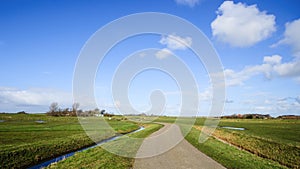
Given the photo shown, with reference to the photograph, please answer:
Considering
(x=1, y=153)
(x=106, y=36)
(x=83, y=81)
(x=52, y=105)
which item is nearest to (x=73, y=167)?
(x=1, y=153)

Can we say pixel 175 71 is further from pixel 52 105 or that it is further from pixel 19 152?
pixel 52 105

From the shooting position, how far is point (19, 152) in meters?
17.7

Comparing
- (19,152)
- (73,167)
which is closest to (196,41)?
(73,167)

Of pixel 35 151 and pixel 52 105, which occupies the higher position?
pixel 52 105

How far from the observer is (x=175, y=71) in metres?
30.9

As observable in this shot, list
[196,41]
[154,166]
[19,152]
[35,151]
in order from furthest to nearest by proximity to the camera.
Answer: [196,41] → [35,151] → [19,152] → [154,166]

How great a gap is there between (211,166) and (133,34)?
1597 centimetres

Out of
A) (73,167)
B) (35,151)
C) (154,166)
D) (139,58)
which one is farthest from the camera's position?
(139,58)

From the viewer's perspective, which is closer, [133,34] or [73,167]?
[73,167]

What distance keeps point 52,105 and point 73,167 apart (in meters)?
165

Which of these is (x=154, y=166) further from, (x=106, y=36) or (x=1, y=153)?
(x=106, y=36)

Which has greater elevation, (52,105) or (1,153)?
(52,105)

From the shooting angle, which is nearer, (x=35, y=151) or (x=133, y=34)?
(x=35, y=151)

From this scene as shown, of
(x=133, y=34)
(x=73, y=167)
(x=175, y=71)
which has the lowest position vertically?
(x=73, y=167)
